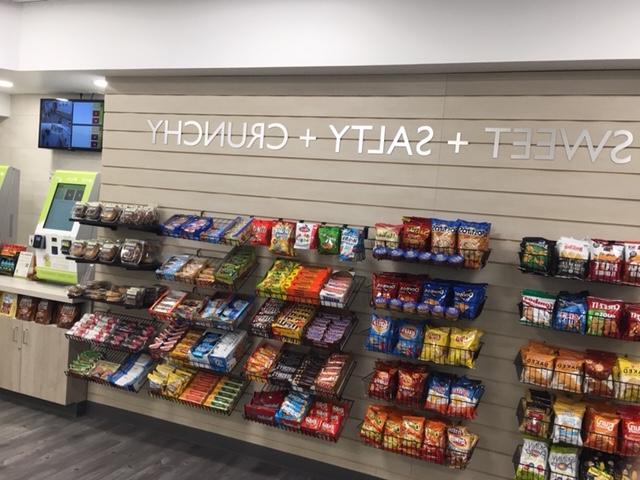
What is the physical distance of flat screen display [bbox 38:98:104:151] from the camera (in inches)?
222

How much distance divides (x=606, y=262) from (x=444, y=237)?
84 centimetres

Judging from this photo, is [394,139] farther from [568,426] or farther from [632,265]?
[568,426]

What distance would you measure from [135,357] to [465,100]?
301 cm

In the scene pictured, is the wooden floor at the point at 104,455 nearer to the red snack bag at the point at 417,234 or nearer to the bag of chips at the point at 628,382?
the red snack bag at the point at 417,234

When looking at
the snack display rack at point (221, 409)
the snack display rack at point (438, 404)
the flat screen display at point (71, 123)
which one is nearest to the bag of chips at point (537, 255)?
the snack display rack at point (438, 404)

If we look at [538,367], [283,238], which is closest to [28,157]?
[283,238]

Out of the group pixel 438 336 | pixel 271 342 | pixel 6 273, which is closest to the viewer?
pixel 438 336

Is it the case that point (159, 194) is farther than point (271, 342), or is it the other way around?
point (159, 194)

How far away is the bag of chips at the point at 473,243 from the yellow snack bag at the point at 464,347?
398 mm

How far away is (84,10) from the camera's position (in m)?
4.32

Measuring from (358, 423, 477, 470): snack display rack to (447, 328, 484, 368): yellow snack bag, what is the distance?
1.66 feet

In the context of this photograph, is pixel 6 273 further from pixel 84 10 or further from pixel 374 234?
pixel 374 234

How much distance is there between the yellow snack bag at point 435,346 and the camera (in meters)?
3.25

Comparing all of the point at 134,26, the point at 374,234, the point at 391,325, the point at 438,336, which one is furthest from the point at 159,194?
the point at 438,336
